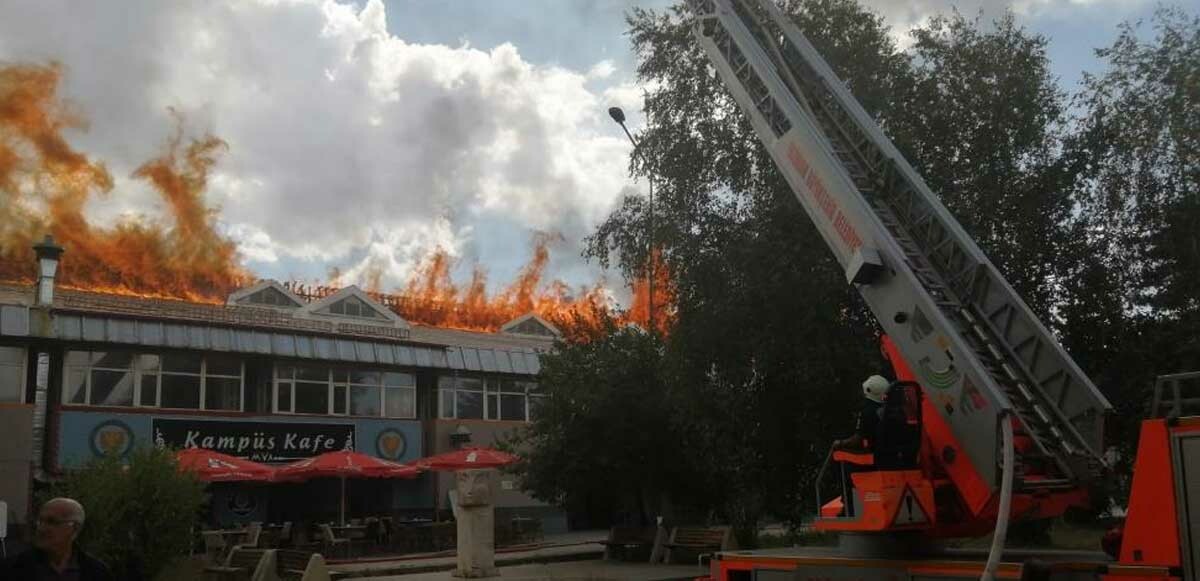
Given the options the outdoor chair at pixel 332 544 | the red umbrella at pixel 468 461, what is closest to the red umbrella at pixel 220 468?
the outdoor chair at pixel 332 544

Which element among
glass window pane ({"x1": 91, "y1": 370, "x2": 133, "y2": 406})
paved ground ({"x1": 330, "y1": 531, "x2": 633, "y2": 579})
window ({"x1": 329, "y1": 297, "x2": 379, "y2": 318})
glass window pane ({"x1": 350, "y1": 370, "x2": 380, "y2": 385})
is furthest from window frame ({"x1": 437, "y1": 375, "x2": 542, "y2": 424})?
glass window pane ({"x1": 91, "y1": 370, "x2": 133, "y2": 406})

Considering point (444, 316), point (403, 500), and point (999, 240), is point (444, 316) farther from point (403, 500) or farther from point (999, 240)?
point (999, 240)

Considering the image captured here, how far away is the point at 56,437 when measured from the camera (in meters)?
28.8

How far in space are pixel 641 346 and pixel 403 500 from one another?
15723 millimetres

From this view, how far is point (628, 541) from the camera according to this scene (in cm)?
2234

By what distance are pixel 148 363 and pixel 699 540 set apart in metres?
19.2

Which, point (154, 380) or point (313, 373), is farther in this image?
point (313, 373)

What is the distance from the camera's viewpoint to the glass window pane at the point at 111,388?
3008 centimetres

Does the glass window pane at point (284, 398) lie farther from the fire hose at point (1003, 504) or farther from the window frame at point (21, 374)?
the fire hose at point (1003, 504)

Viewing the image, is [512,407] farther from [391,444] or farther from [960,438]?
[960,438]

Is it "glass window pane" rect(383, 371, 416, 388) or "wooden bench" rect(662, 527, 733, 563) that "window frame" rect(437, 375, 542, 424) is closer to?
"glass window pane" rect(383, 371, 416, 388)

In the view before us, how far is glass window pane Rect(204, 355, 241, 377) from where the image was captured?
32.4 metres

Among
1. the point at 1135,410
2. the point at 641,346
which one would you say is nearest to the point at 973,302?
the point at 1135,410

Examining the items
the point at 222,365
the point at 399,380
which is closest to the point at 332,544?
the point at 222,365
